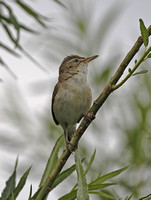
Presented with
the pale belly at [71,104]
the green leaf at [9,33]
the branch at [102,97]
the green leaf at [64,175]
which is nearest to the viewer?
the branch at [102,97]

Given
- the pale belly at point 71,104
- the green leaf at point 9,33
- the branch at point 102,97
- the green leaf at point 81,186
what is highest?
the pale belly at point 71,104

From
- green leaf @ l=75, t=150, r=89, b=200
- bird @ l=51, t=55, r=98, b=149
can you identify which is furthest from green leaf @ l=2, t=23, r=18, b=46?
green leaf @ l=75, t=150, r=89, b=200

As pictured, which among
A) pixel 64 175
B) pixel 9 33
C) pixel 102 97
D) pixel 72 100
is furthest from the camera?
pixel 72 100

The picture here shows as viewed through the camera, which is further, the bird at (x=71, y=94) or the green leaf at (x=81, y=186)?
the bird at (x=71, y=94)

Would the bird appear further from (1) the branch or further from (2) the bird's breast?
(1) the branch

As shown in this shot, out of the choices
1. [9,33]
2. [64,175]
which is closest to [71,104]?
[9,33]

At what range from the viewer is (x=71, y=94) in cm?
317

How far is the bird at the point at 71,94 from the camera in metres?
3.11

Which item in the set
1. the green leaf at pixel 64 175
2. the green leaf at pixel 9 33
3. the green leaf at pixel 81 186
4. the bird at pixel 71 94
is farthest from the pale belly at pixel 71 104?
the green leaf at pixel 81 186

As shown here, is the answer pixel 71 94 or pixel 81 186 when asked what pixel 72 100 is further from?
pixel 81 186

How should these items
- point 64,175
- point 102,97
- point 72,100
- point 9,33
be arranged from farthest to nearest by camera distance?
point 72,100 < point 9,33 < point 64,175 < point 102,97

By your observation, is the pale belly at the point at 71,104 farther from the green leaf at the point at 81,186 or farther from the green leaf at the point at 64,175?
the green leaf at the point at 81,186

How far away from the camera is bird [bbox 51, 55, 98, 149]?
10.2 feet

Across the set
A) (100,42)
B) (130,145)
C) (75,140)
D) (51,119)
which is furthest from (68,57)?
(75,140)
